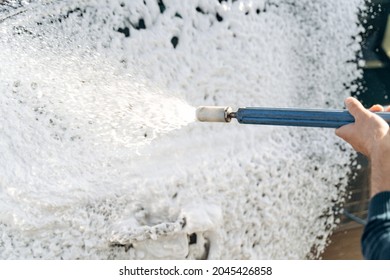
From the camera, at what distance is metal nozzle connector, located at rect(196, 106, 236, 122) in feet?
5.74

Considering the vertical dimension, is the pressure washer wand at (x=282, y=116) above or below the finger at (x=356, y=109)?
below

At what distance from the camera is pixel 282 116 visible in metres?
1.71

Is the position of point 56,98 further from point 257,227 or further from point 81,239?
point 257,227

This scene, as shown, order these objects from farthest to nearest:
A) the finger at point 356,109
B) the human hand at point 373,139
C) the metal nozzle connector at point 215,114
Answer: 1. the metal nozzle connector at point 215,114
2. the finger at point 356,109
3. the human hand at point 373,139

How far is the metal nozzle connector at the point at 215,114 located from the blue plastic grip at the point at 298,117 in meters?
0.03

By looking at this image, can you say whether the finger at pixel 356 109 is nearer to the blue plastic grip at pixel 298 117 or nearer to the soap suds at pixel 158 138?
the blue plastic grip at pixel 298 117

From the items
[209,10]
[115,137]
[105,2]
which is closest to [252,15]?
[209,10]

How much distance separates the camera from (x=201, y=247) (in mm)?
1865

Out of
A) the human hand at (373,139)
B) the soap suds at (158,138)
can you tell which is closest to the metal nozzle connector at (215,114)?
the soap suds at (158,138)

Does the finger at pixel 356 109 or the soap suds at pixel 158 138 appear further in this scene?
the soap suds at pixel 158 138

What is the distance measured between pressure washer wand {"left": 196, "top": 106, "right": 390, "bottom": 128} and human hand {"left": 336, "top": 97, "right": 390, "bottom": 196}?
0.05 m

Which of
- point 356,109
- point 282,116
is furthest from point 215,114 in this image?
point 356,109

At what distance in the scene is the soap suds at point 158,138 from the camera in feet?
5.83
